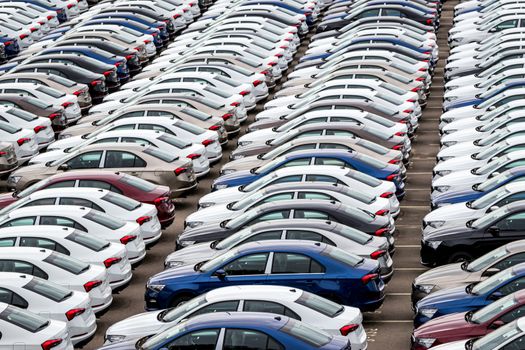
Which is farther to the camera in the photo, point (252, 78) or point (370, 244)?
point (252, 78)

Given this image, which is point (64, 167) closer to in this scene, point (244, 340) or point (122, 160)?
point (122, 160)

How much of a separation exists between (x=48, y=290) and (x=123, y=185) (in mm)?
6052

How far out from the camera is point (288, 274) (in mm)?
21438

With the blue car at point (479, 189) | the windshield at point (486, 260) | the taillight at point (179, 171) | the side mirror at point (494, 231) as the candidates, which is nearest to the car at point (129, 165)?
the taillight at point (179, 171)

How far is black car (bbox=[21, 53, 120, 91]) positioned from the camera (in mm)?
39188

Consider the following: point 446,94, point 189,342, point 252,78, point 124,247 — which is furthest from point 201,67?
point 189,342

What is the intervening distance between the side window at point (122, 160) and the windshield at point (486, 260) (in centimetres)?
950

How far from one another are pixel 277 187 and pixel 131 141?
18.7 feet

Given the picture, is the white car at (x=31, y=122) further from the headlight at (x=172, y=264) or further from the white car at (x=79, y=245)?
the headlight at (x=172, y=264)

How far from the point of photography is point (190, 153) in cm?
2956

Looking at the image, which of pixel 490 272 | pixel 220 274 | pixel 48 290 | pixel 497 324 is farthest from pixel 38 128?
pixel 497 324

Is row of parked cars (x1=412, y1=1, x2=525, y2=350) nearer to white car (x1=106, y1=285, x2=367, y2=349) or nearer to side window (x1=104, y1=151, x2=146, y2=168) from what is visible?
white car (x1=106, y1=285, x2=367, y2=349)

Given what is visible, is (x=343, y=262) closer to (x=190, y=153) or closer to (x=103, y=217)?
(x=103, y=217)

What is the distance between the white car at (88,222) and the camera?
2434cm
